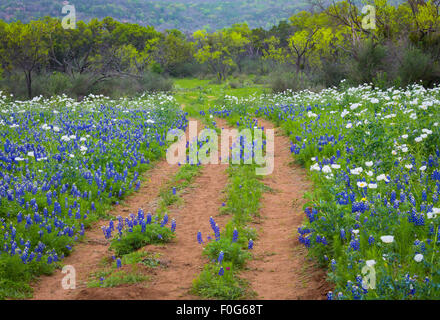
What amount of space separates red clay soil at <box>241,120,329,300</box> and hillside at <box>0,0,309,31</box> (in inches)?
2343

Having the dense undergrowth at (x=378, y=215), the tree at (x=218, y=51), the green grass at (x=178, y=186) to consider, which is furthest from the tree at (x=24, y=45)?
the dense undergrowth at (x=378, y=215)

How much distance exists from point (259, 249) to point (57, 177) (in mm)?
3941

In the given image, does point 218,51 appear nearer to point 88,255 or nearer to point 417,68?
point 417,68

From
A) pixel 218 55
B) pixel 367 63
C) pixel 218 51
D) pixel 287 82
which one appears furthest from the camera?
pixel 218 51

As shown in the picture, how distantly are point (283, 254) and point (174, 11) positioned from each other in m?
109

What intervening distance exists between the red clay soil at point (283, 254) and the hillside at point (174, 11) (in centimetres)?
5951

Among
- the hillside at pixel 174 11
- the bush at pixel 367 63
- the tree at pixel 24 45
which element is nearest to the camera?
the bush at pixel 367 63

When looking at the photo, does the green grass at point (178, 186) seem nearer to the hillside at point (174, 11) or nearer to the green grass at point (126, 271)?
Answer: the green grass at point (126, 271)

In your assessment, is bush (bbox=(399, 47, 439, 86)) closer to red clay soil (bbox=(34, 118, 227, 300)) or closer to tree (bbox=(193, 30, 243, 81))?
red clay soil (bbox=(34, 118, 227, 300))

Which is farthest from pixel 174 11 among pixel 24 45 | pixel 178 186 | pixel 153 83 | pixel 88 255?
pixel 88 255

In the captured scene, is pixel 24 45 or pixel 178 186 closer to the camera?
pixel 178 186

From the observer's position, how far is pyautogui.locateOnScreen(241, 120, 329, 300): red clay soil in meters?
4.65

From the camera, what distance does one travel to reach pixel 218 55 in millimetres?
44375

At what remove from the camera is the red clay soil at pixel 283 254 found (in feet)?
15.3
